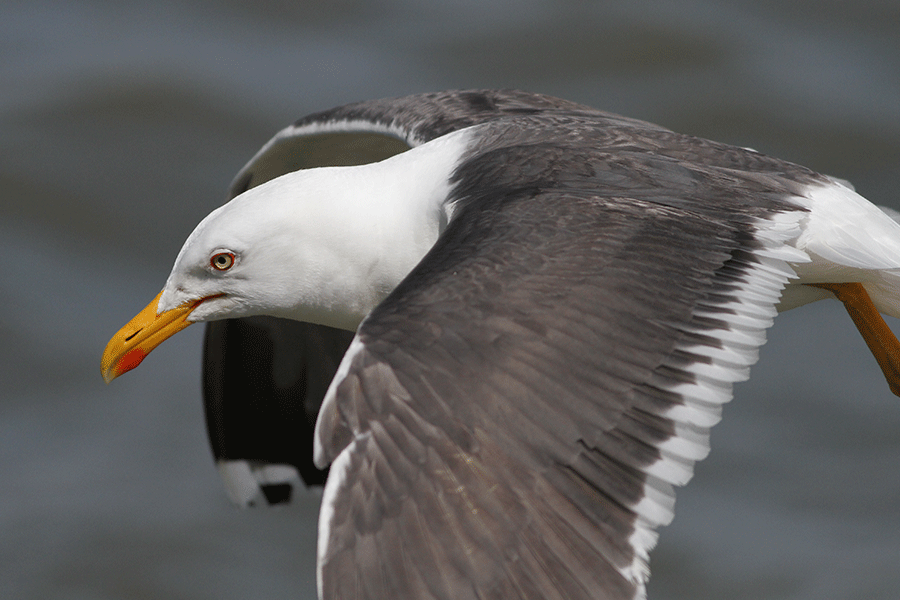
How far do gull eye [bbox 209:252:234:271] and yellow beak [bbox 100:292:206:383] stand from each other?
0.16 metres

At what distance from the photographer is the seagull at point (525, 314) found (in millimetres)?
2555

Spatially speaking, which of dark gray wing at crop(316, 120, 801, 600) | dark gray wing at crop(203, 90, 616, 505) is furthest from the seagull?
dark gray wing at crop(203, 90, 616, 505)

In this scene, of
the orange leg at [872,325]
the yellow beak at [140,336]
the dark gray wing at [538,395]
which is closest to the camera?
the dark gray wing at [538,395]

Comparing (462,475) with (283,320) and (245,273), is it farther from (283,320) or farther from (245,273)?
(283,320)

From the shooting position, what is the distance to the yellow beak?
149 inches

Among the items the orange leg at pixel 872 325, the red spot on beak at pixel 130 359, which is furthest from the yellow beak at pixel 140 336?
the orange leg at pixel 872 325

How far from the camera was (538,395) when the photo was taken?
272 centimetres

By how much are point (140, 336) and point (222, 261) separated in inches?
15.6

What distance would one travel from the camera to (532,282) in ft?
9.56

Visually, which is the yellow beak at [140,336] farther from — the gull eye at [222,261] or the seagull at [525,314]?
the gull eye at [222,261]

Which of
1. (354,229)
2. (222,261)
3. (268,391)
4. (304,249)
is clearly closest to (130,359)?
(222,261)

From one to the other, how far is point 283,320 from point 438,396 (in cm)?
297

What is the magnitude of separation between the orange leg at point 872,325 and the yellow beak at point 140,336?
2218 millimetres

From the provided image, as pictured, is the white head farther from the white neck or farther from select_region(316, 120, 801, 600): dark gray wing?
select_region(316, 120, 801, 600): dark gray wing
